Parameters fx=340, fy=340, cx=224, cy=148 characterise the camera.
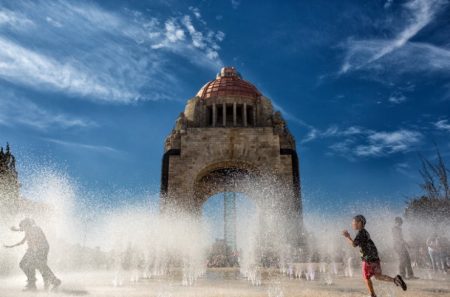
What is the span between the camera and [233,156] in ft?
66.4

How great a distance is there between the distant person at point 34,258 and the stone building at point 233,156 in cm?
1213

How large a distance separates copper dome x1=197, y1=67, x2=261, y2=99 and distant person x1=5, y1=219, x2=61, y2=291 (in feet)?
58.8

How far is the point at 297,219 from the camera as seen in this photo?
18922 millimetres

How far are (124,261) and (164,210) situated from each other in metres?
3.53

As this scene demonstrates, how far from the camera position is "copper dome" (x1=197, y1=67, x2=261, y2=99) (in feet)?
78.5

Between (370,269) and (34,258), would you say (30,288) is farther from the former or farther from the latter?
(370,269)

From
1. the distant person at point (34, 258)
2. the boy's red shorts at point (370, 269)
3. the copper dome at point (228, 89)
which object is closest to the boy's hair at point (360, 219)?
the boy's red shorts at point (370, 269)

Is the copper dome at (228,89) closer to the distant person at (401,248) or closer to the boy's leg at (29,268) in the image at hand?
the distant person at (401,248)

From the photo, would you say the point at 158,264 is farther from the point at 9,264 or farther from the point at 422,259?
the point at 422,259

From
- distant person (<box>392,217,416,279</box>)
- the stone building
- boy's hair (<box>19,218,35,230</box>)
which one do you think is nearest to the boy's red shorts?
distant person (<box>392,217,416,279</box>)

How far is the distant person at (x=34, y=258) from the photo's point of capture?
265 inches

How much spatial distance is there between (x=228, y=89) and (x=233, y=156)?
6.12 metres

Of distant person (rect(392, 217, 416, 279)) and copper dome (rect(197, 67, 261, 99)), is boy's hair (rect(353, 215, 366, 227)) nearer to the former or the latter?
distant person (rect(392, 217, 416, 279))

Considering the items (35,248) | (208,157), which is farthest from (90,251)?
(35,248)
